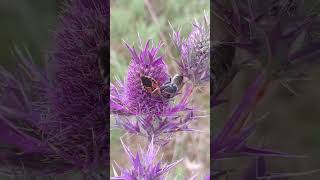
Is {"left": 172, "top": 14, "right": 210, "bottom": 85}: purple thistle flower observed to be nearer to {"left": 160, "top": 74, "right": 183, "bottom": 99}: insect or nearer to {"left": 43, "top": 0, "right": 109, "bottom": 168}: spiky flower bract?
{"left": 160, "top": 74, "right": 183, "bottom": 99}: insect

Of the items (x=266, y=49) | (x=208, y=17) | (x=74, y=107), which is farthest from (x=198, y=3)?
(x=74, y=107)

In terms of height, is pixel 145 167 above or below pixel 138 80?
below

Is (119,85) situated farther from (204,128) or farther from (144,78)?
(204,128)

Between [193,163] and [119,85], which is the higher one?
[119,85]

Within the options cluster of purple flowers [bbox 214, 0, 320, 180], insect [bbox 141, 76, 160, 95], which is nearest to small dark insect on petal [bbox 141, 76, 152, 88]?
insect [bbox 141, 76, 160, 95]

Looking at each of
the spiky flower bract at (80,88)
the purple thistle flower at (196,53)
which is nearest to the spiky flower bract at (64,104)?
the spiky flower bract at (80,88)

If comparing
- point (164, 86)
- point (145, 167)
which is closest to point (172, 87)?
point (164, 86)

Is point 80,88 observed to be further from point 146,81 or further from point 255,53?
point 255,53
